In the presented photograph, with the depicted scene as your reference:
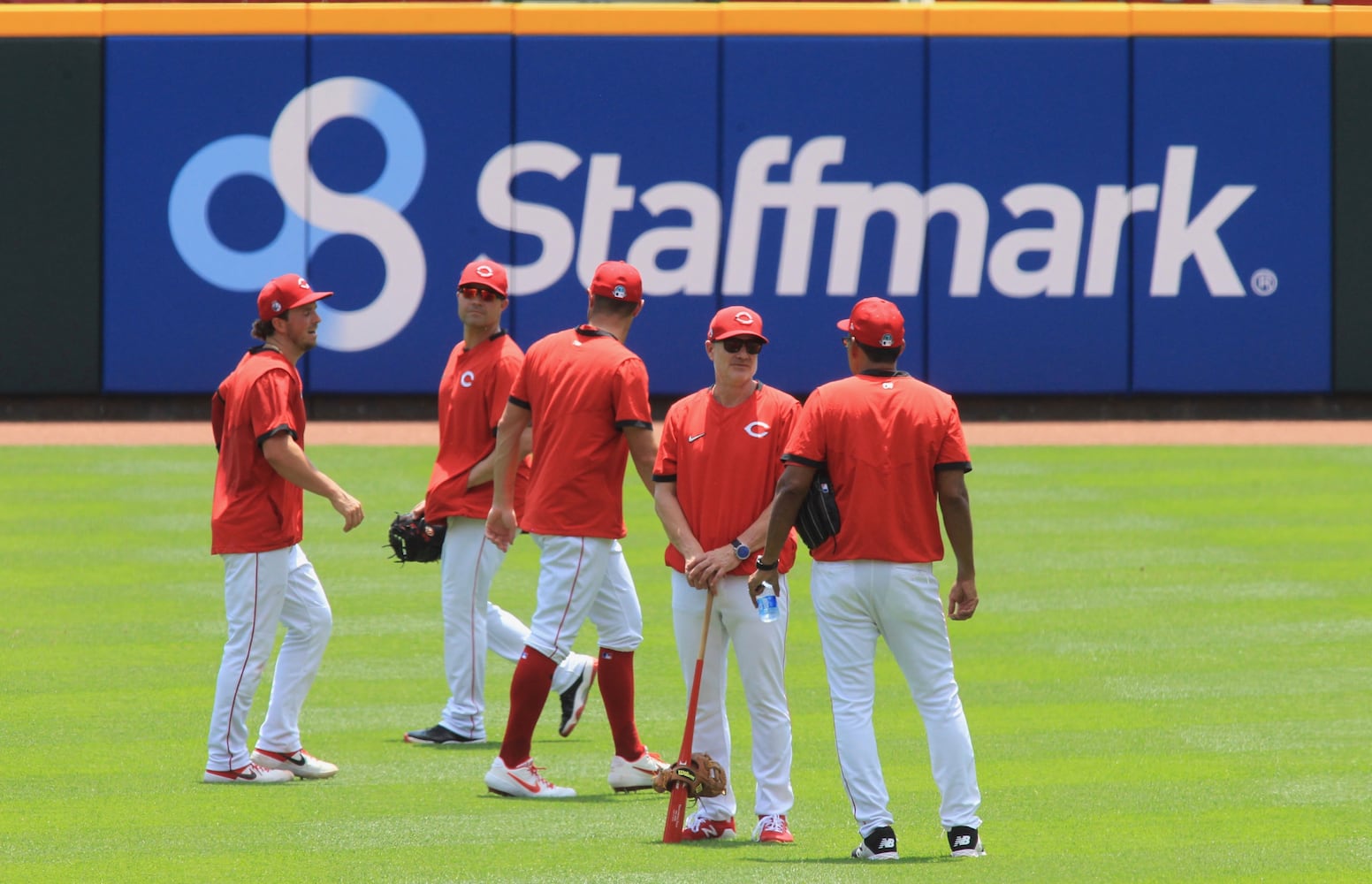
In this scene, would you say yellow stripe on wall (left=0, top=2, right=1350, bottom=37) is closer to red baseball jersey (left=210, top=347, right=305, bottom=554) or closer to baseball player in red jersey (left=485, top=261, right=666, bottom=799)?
red baseball jersey (left=210, top=347, right=305, bottom=554)

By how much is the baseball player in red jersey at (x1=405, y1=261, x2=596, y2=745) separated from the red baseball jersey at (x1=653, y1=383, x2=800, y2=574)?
5.44ft

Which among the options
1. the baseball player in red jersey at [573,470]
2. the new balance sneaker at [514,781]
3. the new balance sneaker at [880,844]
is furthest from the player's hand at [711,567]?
the new balance sneaker at [514,781]

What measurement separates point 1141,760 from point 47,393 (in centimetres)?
1383

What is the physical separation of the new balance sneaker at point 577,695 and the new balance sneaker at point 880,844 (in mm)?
2365

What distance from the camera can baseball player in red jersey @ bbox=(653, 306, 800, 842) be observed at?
20.5ft

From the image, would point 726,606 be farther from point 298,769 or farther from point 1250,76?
point 1250,76

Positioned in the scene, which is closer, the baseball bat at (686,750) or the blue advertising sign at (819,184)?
the baseball bat at (686,750)

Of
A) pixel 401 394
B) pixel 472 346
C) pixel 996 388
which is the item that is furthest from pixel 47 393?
pixel 472 346

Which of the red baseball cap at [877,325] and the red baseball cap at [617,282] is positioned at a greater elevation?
the red baseball cap at [617,282]

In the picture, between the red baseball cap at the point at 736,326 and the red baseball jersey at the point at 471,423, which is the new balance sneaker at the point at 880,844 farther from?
the red baseball jersey at the point at 471,423

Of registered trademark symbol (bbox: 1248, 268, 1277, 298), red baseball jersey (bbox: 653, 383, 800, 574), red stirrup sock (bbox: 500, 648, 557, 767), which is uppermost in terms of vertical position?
registered trademark symbol (bbox: 1248, 268, 1277, 298)

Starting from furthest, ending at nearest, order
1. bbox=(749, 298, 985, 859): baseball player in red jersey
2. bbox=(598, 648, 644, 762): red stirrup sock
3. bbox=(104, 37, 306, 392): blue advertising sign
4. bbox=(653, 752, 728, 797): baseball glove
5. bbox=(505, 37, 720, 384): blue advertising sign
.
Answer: bbox=(505, 37, 720, 384): blue advertising sign, bbox=(104, 37, 306, 392): blue advertising sign, bbox=(598, 648, 644, 762): red stirrup sock, bbox=(653, 752, 728, 797): baseball glove, bbox=(749, 298, 985, 859): baseball player in red jersey

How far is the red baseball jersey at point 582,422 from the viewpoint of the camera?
6.80m

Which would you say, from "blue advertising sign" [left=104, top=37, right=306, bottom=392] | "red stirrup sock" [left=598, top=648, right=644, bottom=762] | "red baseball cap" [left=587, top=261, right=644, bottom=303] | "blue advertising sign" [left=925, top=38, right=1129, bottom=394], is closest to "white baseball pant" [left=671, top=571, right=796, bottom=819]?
"red stirrup sock" [left=598, top=648, right=644, bottom=762]
